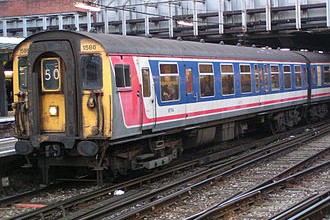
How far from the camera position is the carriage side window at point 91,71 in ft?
34.2

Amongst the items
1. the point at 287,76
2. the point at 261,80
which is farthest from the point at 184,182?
the point at 287,76

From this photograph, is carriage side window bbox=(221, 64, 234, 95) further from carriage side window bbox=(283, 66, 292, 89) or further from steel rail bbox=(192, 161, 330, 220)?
carriage side window bbox=(283, 66, 292, 89)

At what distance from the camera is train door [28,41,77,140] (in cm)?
1058

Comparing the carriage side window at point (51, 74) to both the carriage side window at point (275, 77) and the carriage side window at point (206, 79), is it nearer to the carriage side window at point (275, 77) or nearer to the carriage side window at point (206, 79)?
the carriage side window at point (206, 79)

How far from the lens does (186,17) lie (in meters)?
28.6

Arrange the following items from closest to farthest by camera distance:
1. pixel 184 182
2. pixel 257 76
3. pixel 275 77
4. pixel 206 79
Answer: pixel 184 182
pixel 206 79
pixel 257 76
pixel 275 77

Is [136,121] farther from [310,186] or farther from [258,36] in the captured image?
[258,36]

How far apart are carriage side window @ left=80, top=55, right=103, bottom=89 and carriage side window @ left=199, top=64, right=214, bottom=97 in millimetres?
3862

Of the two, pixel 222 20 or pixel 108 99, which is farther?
pixel 222 20

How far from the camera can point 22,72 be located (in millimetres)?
11195

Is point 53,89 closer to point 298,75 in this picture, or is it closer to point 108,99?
point 108,99

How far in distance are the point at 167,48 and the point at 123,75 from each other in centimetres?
221

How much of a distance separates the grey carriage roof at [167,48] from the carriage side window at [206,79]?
0.32m

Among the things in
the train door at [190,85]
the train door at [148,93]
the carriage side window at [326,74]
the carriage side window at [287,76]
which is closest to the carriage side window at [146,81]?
the train door at [148,93]
